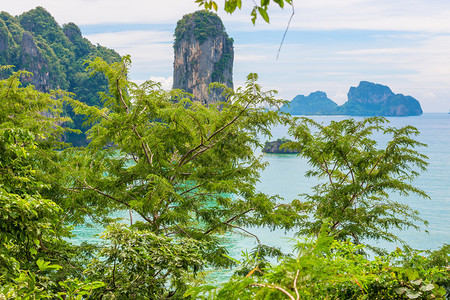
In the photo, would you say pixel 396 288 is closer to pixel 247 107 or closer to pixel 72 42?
pixel 247 107

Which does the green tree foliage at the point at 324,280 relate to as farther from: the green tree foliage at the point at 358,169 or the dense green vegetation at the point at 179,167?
the green tree foliage at the point at 358,169

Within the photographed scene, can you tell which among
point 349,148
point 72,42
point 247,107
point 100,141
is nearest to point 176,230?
point 100,141

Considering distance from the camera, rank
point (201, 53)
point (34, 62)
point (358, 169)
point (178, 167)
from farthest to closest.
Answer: point (201, 53)
point (34, 62)
point (358, 169)
point (178, 167)

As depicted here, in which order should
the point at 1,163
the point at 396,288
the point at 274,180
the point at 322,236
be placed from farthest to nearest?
the point at 274,180 < the point at 1,163 < the point at 396,288 < the point at 322,236

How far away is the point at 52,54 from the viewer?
6247cm

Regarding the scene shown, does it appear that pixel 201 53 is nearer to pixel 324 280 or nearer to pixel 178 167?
pixel 178 167

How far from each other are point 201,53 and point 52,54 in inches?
920

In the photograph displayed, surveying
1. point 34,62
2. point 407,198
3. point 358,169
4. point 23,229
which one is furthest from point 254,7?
point 34,62

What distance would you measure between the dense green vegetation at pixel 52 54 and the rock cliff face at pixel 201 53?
35.8ft

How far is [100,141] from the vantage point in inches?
261

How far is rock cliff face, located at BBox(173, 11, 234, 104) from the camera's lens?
6322 centimetres

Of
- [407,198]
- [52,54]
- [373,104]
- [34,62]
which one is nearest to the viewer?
[407,198]

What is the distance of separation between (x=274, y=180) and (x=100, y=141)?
118ft

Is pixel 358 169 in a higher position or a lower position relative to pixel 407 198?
higher
